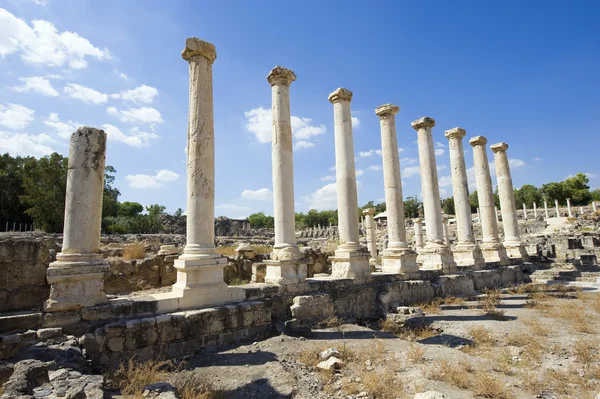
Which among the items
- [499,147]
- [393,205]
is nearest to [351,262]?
[393,205]

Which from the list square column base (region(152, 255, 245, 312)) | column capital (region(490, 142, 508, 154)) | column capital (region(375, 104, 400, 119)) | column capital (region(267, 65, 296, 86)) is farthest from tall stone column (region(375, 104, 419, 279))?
column capital (region(490, 142, 508, 154))

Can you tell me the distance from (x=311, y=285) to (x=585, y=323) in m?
6.39

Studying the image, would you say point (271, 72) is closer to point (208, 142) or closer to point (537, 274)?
point (208, 142)

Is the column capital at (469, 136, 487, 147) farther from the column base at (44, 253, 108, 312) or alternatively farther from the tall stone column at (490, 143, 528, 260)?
the column base at (44, 253, 108, 312)

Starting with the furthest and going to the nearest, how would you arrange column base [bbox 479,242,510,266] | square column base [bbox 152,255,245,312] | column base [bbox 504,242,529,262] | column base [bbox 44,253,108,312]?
1. column base [bbox 504,242,529,262]
2. column base [bbox 479,242,510,266]
3. square column base [bbox 152,255,245,312]
4. column base [bbox 44,253,108,312]

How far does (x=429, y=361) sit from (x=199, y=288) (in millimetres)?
4646

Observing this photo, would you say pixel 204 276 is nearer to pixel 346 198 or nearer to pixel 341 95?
pixel 346 198

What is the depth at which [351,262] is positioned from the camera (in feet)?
32.0

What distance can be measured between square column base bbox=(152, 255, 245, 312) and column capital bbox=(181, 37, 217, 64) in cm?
505

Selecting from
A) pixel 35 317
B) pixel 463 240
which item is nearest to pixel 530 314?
pixel 463 240

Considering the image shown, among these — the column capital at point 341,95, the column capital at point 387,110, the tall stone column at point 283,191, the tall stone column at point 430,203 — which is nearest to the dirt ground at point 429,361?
the tall stone column at point 283,191

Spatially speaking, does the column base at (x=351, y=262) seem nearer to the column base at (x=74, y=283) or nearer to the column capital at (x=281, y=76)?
the column capital at (x=281, y=76)

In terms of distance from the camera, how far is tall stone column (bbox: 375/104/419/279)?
11.2 m

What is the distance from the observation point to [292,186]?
949cm
